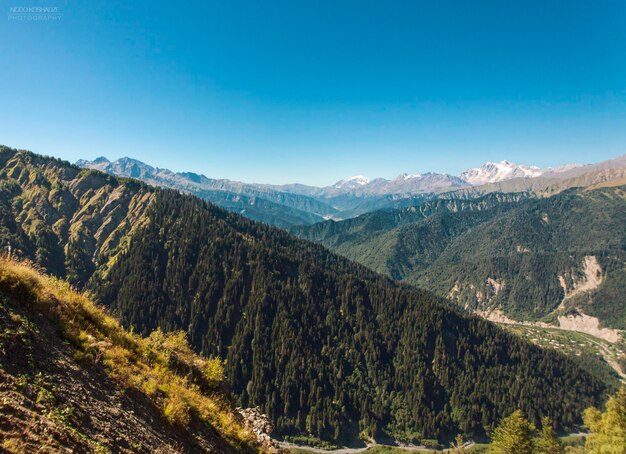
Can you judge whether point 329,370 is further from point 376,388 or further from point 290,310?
point 290,310

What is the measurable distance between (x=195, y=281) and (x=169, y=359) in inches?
7578

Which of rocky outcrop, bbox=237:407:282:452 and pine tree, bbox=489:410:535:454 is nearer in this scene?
rocky outcrop, bbox=237:407:282:452

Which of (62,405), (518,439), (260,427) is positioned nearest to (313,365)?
(518,439)

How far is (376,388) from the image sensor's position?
176250 millimetres

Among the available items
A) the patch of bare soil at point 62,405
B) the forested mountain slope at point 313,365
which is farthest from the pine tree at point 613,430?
the forested mountain slope at point 313,365

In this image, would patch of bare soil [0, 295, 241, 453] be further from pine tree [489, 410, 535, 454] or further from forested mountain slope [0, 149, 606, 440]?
forested mountain slope [0, 149, 606, 440]

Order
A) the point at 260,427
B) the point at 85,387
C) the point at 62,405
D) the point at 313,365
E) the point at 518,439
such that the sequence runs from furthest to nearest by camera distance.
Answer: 1. the point at 313,365
2. the point at 518,439
3. the point at 260,427
4. the point at 85,387
5. the point at 62,405

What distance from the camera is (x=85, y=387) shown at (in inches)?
416

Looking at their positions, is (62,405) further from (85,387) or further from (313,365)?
(313,365)

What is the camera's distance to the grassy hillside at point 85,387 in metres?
8.10

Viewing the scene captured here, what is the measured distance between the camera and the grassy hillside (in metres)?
8.10

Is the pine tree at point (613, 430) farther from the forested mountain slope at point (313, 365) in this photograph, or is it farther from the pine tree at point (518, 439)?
the forested mountain slope at point (313, 365)

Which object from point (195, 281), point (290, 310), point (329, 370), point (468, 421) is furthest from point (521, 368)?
point (195, 281)

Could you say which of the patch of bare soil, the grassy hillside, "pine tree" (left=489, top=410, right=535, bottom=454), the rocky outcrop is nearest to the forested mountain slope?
"pine tree" (left=489, top=410, right=535, bottom=454)
